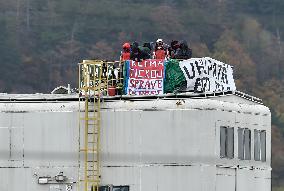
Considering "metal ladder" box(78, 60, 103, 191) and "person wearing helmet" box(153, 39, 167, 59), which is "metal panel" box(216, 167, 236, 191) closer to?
"metal ladder" box(78, 60, 103, 191)

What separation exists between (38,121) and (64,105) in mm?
1002

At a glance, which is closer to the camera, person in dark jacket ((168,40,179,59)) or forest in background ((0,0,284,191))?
person in dark jacket ((168,40,179,59))

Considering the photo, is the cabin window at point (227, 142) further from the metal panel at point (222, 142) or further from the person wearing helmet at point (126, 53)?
the person wearing helmet at point (126, 53)

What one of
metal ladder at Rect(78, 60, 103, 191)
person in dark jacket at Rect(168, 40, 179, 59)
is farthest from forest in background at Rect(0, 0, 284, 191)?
metal ladder at Rect(78, 60, 103, 191)

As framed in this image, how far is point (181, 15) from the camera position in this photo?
16700cm

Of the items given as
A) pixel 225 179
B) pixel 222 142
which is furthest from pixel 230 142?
pixel 225 179

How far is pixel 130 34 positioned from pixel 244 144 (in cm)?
12625

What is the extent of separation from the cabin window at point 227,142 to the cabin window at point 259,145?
6.37ft

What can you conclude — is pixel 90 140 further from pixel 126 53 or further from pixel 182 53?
pixel 182 53

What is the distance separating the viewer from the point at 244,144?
38.5m

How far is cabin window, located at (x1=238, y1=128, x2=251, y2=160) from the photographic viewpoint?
125ft

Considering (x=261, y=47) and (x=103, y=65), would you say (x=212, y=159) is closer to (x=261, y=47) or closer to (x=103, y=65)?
(x=103, y=65)

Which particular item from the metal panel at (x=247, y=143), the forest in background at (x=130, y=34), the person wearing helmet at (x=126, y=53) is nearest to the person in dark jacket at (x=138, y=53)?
the person wearing helmet at (x=126, y=53)

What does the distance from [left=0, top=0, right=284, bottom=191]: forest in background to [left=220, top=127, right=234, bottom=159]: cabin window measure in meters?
96.2
